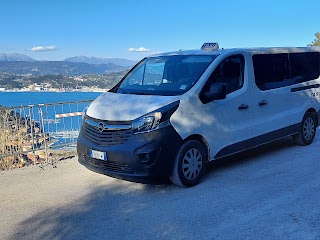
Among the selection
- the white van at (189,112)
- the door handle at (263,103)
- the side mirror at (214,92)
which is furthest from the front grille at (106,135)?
the door handle at (263,103)

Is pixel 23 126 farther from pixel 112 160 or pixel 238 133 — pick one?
pixel 238 133

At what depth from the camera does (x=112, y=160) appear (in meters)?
4.81

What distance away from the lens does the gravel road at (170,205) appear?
3.75 meters

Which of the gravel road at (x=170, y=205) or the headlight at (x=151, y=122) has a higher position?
the headlight at (x=151, y=122)

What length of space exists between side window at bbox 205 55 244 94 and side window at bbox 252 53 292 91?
0.39 metres

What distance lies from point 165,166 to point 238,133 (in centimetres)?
165

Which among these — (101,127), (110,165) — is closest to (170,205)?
(110,165)

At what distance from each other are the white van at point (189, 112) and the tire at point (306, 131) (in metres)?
0.32

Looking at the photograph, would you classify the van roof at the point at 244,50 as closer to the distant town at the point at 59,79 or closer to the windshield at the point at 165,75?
the windshield at the point at 165,75

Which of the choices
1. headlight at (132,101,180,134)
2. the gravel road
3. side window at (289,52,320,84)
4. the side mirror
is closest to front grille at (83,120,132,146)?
headlight at (132,101,180,134)

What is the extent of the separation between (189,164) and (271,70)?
2.63 meters

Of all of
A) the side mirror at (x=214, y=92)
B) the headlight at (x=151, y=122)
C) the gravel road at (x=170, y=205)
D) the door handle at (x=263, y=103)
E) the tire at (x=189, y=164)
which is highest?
the side mirror at (x=214, y=92)

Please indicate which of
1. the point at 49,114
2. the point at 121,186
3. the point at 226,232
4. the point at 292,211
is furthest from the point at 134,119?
the point at 49,114

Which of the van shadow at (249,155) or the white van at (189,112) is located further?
the van shadow at (249,155)
